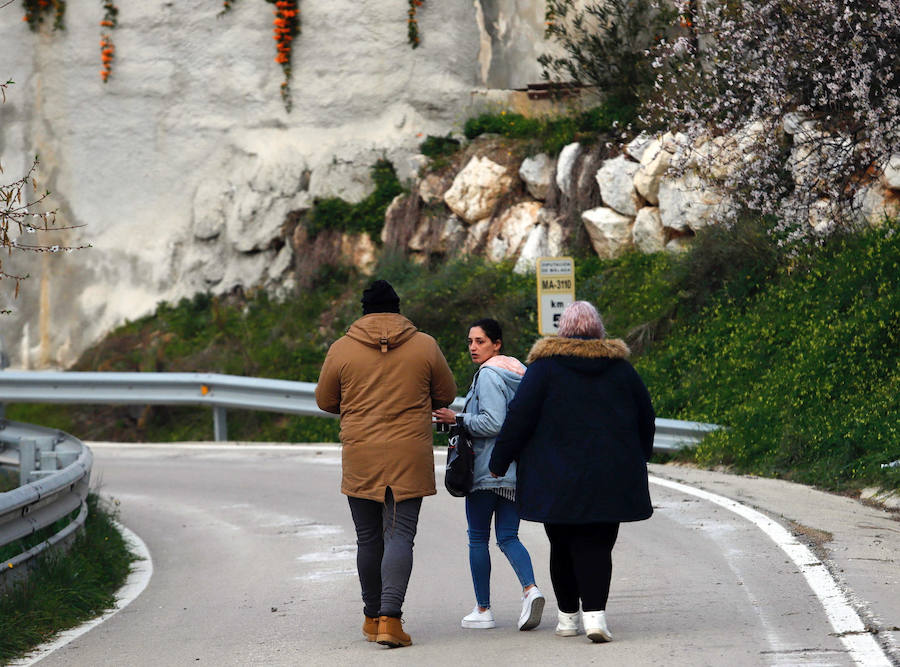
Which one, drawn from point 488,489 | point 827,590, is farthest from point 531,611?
point 827,590

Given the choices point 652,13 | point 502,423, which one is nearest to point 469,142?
point 652,13

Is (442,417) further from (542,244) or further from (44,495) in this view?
(542,244)

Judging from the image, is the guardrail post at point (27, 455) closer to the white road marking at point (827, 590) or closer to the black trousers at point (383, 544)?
the black trousers at point (383, 544)

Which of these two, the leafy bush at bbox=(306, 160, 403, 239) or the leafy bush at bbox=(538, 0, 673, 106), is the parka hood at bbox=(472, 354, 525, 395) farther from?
the leafy bush at bbox=(306, 160, 403, 239)

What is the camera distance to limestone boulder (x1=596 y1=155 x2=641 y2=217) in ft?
69.9

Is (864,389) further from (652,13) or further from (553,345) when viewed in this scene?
(652,13)

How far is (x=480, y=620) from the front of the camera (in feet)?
25.3

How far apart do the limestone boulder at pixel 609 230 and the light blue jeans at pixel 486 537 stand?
1400 centimetres

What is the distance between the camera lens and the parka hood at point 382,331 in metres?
7.55

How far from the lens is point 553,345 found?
7.22 meters

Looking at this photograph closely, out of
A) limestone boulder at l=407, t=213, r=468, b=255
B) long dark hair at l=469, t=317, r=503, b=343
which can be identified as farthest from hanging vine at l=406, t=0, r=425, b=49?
long dark hair at l=469, t=317, r=503, b=343

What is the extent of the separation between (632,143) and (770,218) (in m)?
2.70

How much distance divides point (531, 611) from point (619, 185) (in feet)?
48.0

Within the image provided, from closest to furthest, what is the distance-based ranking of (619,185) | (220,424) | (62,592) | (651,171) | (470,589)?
(62,592) → (470,589) → (220,424) → (651,171) → (619,185)
